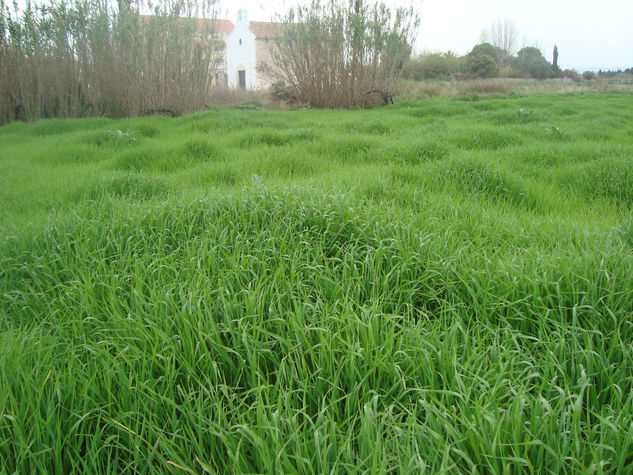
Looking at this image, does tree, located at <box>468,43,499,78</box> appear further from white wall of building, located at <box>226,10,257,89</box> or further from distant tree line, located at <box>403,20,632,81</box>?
white wall of building, located at <box>226,10,257,89</box>

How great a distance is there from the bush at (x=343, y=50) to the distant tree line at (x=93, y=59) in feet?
9.89

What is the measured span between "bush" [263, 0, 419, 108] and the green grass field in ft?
27.9

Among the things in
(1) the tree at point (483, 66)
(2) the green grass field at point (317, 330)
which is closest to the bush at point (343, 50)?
(2) the green grass field at point (317, 330)

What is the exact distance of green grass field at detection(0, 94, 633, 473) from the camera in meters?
0.99

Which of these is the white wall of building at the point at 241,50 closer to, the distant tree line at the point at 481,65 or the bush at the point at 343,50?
the distant tree line at the point at 481,65

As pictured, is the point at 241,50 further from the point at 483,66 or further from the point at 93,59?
the point at 93,59

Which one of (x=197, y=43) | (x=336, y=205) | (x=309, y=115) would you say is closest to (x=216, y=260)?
(x=336, y=205)

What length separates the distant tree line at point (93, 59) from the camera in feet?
29.0

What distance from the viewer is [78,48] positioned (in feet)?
29.5

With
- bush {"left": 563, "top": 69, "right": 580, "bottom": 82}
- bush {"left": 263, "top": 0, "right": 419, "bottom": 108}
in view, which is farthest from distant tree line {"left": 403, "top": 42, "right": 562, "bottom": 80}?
bush {"left": 263, "top": 0, "right": 419, "bottom": 108}

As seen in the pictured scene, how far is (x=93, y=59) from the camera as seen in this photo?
9.06 m

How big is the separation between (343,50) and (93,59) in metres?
6.34

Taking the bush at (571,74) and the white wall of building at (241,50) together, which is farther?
the white wall of building at (241,50)

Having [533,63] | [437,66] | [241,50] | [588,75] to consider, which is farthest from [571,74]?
[241,50]
